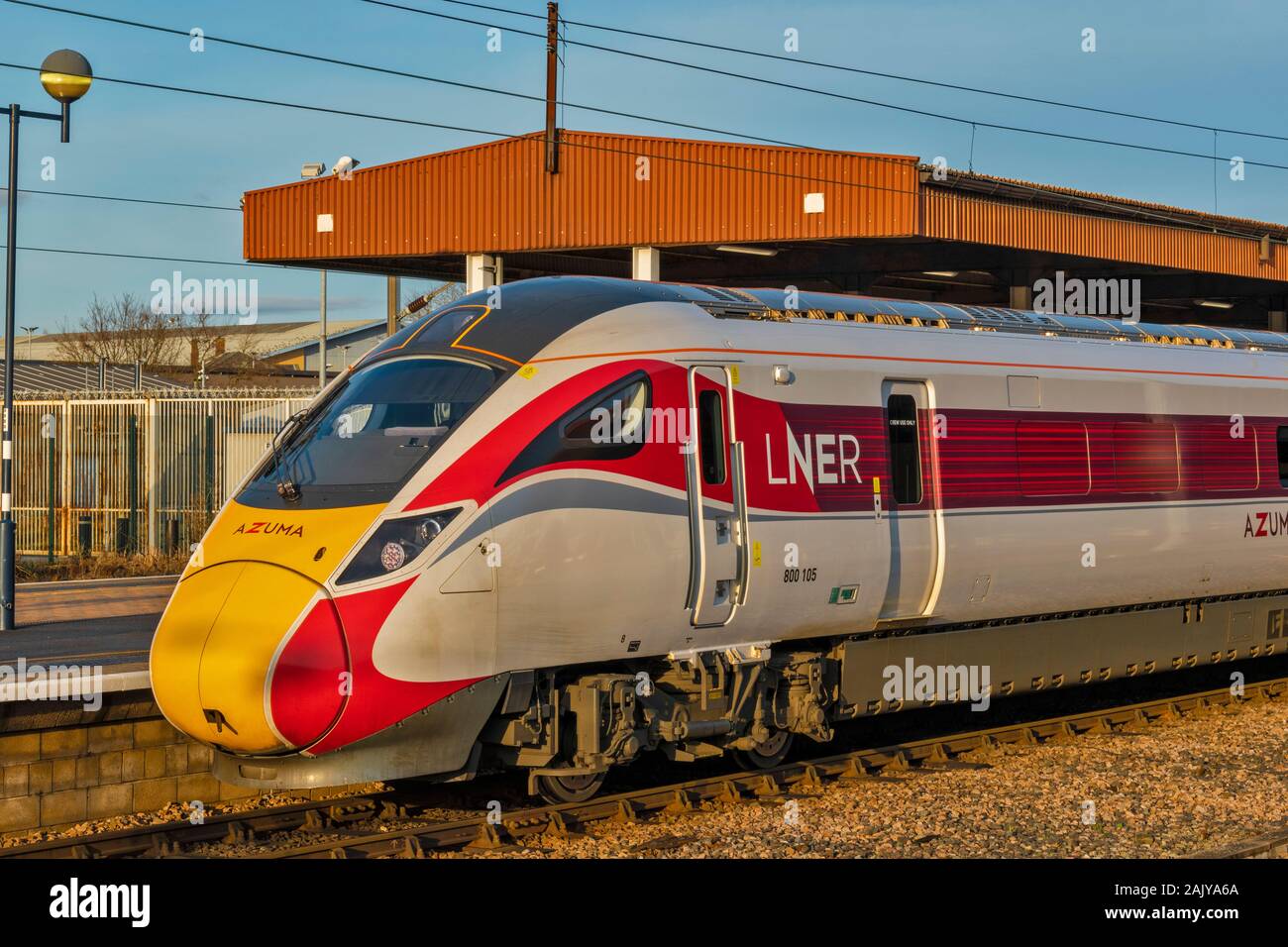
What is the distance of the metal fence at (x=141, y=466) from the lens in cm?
2544

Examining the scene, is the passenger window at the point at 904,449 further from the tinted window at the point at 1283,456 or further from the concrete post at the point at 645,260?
the concrete post at the point at 645,260

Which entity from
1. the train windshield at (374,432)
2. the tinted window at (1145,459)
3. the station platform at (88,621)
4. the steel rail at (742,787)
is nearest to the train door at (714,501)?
the steel rail at (742,787)

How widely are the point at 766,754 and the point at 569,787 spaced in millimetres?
1884

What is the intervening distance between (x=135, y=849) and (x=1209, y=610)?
10791mm

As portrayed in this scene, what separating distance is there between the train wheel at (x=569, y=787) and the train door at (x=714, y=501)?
140cm

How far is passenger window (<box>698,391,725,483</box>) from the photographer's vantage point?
10742mm

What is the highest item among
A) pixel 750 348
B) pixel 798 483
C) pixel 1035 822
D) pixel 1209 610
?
pixel 750 348

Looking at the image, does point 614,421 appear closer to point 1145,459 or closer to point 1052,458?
point 1052,458

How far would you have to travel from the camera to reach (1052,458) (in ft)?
43.5

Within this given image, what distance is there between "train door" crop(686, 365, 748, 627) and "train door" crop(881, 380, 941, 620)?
5.29 feet
